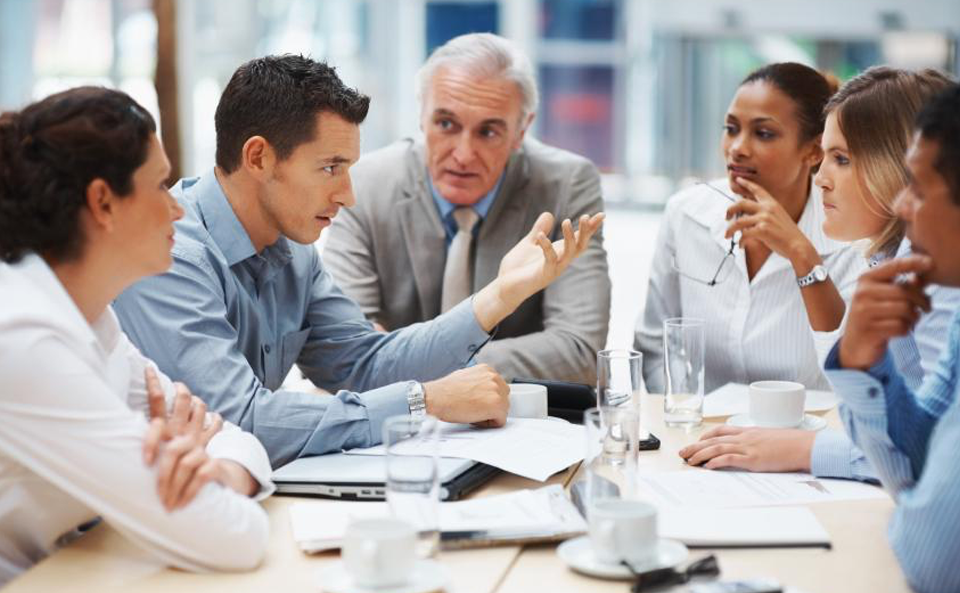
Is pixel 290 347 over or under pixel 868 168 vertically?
under

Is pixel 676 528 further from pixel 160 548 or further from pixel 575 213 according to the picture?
pixel 575 213

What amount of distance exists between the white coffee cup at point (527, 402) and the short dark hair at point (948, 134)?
33.4 inches

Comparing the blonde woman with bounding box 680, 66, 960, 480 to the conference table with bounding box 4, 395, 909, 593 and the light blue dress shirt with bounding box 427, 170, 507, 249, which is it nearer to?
the conference table with bounding box 4, 395, 909, 593

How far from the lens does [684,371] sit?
2102 millimetres

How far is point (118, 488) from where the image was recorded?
1.37 meters

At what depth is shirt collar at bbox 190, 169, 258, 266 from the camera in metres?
2.10

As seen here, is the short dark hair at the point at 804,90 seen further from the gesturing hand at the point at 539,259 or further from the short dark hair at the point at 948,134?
the short dark hair at the point at 948,134

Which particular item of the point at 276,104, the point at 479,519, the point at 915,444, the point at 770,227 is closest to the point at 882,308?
the point at 915,444

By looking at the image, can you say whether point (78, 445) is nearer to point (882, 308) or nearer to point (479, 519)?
point (479, 519)

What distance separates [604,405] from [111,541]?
82 centimetres

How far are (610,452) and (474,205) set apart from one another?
58.7 inches

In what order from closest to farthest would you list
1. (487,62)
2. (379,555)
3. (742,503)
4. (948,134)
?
(379,555) → (948,134) → (742,503) → (487,62)

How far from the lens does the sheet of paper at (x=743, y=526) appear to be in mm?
1464

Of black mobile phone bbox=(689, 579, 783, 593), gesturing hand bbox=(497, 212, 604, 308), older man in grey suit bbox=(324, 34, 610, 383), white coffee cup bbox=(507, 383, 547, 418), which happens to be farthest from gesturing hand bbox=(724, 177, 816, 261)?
black mobile phone bbox=(689, 579, 783, 593)
